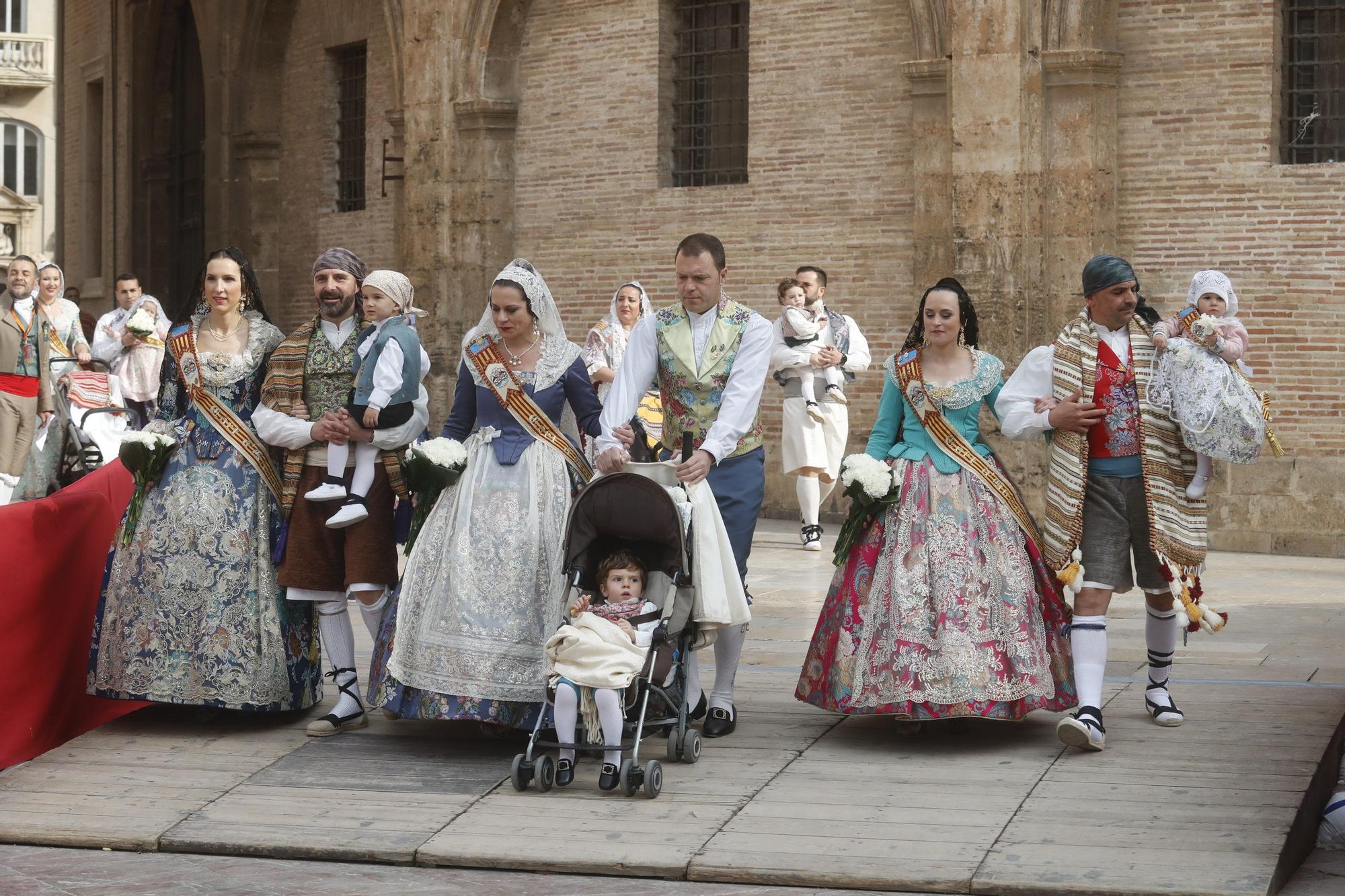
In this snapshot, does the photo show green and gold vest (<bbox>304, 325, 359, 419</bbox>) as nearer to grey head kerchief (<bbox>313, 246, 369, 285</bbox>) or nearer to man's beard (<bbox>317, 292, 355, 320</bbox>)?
man's beard (<bbox>317, 292, 355, 320</bbox>)

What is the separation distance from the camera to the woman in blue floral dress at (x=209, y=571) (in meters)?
7.06

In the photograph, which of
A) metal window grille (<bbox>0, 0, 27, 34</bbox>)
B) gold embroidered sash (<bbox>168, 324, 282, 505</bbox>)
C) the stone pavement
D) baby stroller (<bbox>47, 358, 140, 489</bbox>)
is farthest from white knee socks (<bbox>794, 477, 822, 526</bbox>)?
metal window grille (<bbox>0, 0, 27, 34</bbox>)

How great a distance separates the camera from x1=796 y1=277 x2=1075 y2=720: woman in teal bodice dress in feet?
21.3

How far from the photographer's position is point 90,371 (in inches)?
583

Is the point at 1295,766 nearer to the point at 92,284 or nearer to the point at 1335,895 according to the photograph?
the point at 1335,895

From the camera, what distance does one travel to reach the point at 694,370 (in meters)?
6.91

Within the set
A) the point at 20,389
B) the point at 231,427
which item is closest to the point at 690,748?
the point at 231,427

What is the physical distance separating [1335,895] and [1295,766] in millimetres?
1015

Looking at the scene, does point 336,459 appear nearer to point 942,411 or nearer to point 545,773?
point 545,773

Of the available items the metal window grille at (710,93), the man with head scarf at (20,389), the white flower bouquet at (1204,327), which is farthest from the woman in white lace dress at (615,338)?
the white flower bouquet at (1204,327)

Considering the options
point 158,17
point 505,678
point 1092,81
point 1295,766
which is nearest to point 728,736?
point 505,678

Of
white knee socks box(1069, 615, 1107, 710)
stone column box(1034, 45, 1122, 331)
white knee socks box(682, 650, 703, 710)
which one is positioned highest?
stone column box(1034, 45, 1122, 331)

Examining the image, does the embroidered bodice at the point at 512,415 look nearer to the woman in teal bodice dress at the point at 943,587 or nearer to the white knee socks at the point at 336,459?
the white knee socks at the point at 336,459

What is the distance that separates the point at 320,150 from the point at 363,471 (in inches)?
590
